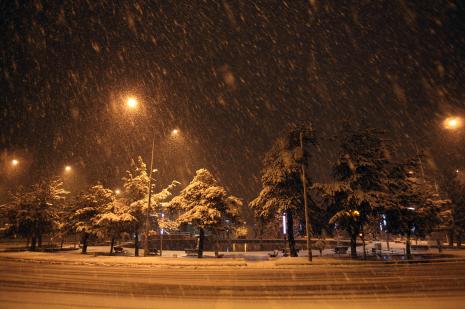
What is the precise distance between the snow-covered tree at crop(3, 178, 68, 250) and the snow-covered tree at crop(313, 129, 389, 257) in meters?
30.6

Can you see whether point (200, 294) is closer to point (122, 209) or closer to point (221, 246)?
point (122, 209)

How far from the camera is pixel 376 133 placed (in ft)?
96.9

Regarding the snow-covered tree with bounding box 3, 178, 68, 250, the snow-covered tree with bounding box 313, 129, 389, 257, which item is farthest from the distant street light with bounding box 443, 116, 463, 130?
the snow-covered tree with bounding box 3, 178, 68, 250

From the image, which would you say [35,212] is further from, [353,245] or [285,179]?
[353,245]

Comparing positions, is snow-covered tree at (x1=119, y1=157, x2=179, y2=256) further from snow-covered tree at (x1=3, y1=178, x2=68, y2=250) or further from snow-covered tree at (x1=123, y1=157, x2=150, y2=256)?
snow-covered tree at (x1=3, y1=178, x2=68, y2=250)

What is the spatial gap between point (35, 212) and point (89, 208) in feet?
30.8

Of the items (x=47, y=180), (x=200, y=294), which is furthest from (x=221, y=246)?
(x=200, y=294)

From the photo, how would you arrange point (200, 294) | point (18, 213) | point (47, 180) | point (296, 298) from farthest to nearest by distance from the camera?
1. point (47, 180)
2. point (18, 213)
3. point (200, 294)
4. point (296, 298)

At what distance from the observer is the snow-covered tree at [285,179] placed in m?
28.7

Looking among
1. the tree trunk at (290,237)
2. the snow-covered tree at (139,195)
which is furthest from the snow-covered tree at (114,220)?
the tree trunk at (290,237)

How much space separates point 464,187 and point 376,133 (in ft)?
96.5

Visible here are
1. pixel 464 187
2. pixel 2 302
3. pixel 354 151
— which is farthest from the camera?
pixel 464 187

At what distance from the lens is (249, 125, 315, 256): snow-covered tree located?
28719 millimetres

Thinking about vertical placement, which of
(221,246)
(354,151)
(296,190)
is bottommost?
(221,246)
